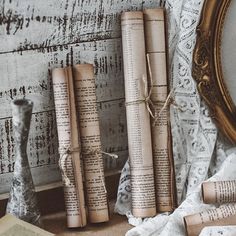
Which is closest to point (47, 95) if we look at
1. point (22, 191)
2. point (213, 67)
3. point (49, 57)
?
point (49, 57)

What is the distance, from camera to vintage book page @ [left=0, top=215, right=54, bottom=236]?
927 mm

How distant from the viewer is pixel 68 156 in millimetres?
1026

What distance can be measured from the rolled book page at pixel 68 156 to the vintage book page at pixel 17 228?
0.10 metres

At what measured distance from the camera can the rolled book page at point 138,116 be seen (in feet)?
3.45

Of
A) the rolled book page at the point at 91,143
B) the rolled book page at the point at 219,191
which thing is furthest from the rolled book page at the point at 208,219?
the rolled book page at the point at 91,143

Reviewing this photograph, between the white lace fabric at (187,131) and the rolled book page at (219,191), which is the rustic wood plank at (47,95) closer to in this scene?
the white lace fabric at (187,131)

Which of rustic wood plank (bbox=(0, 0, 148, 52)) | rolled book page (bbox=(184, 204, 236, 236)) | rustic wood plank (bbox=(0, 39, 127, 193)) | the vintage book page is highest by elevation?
rustic wood plank (bbox=(0, 0, 148, 52))

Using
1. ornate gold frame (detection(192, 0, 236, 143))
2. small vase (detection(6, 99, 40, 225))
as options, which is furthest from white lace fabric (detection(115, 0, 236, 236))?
small vase (detection(6, 99, 40, 225))

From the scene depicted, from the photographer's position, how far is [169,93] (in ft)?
3.57

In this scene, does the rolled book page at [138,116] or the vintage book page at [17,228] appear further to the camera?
the rolled book page at [138,116]

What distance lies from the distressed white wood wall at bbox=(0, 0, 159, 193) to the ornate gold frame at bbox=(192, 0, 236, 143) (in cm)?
11

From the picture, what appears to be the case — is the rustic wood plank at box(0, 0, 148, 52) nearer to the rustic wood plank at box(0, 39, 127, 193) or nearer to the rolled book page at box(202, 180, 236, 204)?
the rustic wood plank at box(0, 39, 127, 193)

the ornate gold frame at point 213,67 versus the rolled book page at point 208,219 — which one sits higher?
the ornate gold frame at point 213,67

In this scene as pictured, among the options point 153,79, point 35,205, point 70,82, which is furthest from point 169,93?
point 35,205
